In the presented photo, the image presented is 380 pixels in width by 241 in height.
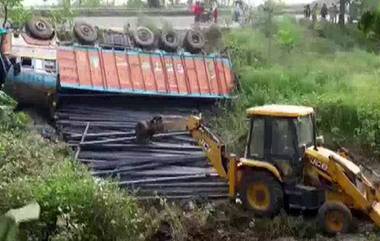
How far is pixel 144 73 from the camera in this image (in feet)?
69.5

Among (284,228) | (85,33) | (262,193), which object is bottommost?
(284,228)

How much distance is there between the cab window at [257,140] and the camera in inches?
491

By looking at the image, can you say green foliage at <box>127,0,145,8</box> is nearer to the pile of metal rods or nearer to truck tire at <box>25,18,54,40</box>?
truck tire at <box>25,18,54,40</box>

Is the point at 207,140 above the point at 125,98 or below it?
above

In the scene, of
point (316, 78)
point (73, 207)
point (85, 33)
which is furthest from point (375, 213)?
point (85, 33)

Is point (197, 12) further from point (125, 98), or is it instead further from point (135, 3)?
point (125, 98)

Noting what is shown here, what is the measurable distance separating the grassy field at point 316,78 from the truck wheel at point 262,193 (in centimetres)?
388

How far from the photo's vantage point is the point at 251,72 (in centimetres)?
2214

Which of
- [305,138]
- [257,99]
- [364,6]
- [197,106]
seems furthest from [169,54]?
[364,6]

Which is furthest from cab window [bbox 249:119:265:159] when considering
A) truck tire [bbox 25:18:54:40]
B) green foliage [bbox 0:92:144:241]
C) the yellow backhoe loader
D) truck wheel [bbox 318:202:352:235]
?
truck tire [bbox 25:18:54:40]

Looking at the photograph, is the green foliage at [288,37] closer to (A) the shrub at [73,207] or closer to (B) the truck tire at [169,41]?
(B) the truck tire at [169,41]

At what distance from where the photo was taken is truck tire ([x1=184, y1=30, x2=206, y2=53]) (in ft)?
77.3

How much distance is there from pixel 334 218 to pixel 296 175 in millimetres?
1108

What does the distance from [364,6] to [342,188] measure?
Result: 736 centimetres
